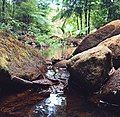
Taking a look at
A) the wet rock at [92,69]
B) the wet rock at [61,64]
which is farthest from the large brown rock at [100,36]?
the wet rock at [92,69]

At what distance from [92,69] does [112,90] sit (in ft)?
2.59

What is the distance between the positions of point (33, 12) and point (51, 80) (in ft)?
56.8

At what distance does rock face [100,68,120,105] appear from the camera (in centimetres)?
725

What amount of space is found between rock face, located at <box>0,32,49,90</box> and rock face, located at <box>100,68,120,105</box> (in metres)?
2.12

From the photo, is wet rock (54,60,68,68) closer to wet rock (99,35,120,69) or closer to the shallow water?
wet rock (99,35,120,69)

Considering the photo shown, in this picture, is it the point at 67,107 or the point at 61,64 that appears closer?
the point at 67,107

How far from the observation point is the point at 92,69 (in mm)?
7723

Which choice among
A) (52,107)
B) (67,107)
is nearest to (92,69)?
(67,107)

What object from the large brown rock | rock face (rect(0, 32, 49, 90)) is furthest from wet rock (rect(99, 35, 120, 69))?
the large brown rock

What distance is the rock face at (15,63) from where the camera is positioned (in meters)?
7.36

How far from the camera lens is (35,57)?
1028 cm

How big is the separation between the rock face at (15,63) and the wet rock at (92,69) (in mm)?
1373

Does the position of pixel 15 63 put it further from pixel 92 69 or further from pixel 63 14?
pixel 63 14

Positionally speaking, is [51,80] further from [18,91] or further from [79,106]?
[79,106]
